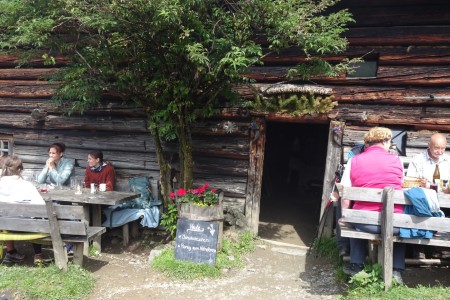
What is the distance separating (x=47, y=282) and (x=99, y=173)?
2408 mm

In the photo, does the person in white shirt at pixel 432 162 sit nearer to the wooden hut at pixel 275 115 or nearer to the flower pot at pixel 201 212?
the wooden hut at pixel 275 115

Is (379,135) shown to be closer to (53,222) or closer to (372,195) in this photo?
(372,195)

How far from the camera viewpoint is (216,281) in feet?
15.9

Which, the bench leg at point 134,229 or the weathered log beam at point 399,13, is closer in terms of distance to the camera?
the weathered log beam at point 399,13

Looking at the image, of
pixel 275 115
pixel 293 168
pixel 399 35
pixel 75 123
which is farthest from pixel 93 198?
pixel 293 168

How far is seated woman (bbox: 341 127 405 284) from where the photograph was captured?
3.98 m

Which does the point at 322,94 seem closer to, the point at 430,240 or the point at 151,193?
the point at 430,240

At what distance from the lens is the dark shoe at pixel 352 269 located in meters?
4.23

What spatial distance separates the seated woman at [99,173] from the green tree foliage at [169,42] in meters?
1.00

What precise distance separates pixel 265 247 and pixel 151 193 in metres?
2.25

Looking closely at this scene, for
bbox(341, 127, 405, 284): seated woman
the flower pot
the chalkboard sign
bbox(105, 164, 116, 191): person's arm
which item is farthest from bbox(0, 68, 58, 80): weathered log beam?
bbox(341, 127, 405, 284): seated woman

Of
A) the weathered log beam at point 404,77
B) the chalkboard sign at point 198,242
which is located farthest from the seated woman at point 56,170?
the weathered log beam at point 404,77

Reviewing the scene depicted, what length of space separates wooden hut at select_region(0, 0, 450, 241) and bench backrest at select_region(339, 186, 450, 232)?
6.16ft

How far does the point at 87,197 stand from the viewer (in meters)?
5.52
